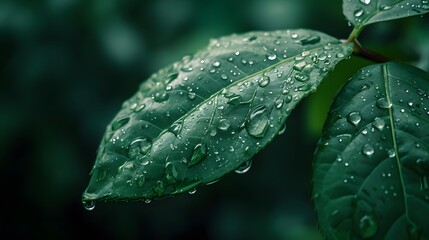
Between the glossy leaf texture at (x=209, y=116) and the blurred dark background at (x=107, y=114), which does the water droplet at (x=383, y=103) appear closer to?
the glossy leaf texture at (x=209, y=116)

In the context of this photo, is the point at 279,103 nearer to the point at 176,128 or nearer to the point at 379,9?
the point at 176,128

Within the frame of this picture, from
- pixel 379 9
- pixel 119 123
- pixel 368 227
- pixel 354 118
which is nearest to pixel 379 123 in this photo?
pixel 354 118

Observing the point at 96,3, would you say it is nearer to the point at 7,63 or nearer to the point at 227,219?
the point at 7,63

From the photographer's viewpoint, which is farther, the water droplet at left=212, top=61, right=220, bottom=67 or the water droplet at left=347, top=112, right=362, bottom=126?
the water droplet at left=212, top=61, right=220, bottom=67

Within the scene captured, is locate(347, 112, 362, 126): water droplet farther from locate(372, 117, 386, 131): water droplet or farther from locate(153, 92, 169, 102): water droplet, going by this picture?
locate(153, 92, 169, 102): water droplet

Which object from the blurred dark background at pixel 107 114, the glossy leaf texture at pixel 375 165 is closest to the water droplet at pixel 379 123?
the glossy leaf texture at pixel 375 165

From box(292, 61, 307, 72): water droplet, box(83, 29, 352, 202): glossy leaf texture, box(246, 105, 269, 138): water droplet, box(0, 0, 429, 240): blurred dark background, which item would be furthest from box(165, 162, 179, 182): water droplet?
box(0, 0, 429, 240): blurred dark background
